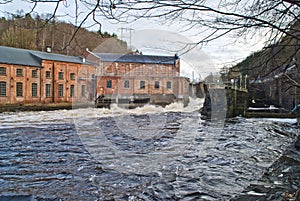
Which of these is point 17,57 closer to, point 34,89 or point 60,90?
point 34,89

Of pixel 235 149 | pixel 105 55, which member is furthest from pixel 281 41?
pixel 105 55

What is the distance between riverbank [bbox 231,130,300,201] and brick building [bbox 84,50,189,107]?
3164 centimetres

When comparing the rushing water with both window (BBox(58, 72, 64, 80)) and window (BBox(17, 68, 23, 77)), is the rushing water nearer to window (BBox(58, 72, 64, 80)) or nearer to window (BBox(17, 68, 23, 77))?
window (BBox(17, 68, 23, 77))

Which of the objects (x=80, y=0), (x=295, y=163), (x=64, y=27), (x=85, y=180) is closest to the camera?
(x=80, y=0)

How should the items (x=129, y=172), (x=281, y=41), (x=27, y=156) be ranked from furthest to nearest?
(x=27, y=156)
(x=129, y=172)
(x=281, y=41)

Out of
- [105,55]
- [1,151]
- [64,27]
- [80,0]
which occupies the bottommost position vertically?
[1,151]

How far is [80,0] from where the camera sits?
8.25 feet

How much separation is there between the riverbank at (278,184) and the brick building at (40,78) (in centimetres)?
2754

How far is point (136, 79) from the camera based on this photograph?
4112cm

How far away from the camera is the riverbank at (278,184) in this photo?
12.9 feet

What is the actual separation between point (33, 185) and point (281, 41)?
447 centimetres

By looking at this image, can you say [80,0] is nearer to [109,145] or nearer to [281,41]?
[281,41]

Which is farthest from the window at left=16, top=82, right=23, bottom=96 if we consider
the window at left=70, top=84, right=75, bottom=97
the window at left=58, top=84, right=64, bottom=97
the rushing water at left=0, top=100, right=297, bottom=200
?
the rushing water at left=0, top=100, right=297, bottom=200

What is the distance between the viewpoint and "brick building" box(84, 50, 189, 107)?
38.9 metres
